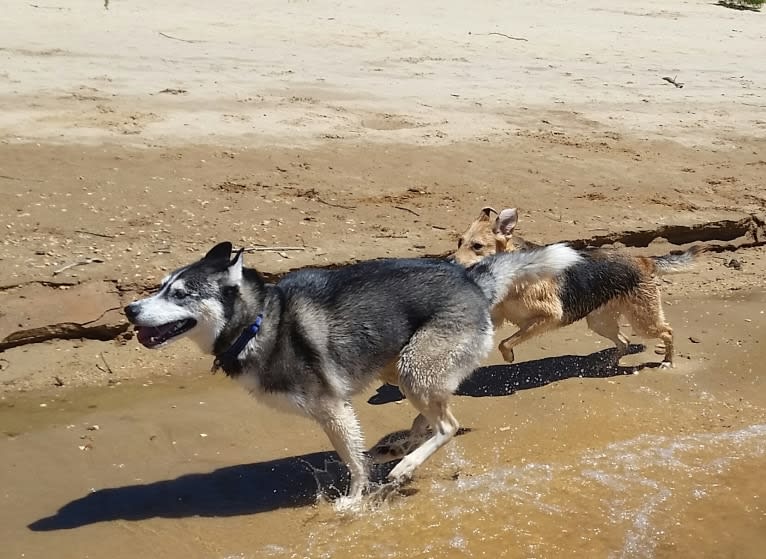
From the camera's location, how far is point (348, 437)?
18.6 ft

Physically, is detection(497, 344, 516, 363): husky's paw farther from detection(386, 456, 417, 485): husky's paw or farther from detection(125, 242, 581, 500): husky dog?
detection(386, 456, 417, 485): husky's paw

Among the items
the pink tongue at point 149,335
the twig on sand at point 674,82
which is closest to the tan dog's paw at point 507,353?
the pink tongue at point 149,335

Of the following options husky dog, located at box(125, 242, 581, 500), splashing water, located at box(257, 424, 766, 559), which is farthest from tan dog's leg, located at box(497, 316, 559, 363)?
husky dog, located at box(125, 242, 581, 500)

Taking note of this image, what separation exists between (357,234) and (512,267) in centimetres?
301

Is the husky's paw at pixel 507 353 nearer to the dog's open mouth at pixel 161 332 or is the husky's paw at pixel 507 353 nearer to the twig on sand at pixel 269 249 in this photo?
the twig on sand at pixel 269 249

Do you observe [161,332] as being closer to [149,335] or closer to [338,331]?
[149,335]

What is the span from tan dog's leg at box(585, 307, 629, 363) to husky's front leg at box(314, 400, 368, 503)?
2.86 m

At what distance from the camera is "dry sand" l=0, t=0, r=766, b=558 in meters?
5.87

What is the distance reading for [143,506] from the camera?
570cm

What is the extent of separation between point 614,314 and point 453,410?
171cm

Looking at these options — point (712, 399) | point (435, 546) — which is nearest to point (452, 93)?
point (712, 399)

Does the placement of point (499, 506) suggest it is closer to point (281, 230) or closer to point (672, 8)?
point (281, 230)

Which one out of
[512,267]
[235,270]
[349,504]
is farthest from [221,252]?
[512,267]

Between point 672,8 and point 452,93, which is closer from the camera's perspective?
point 452,93
